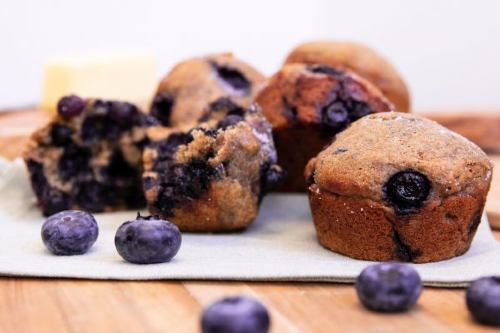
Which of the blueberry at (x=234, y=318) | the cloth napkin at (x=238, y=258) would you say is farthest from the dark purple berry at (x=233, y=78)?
the blueberry at (x=234, y=318)

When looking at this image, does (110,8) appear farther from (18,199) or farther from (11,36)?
(18,199)

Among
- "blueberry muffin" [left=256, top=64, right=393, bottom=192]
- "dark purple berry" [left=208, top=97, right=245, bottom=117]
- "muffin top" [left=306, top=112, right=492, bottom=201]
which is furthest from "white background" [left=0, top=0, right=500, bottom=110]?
"muffin top" [left=306, top=112, right=492, bottom=201]

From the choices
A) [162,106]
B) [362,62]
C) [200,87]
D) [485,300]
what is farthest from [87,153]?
[485,300]

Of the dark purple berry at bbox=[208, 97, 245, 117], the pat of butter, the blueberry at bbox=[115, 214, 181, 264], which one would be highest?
the dark purple berry at bbox=[208, 97, 245, 117]

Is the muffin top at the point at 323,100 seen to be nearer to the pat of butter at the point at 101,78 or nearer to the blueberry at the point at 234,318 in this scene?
the blueberry at the point at 234,318

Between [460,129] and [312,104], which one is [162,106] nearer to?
[312,104]

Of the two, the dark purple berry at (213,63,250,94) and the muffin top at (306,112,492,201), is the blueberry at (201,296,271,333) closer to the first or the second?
the muffin top at (306,112,492,201)
